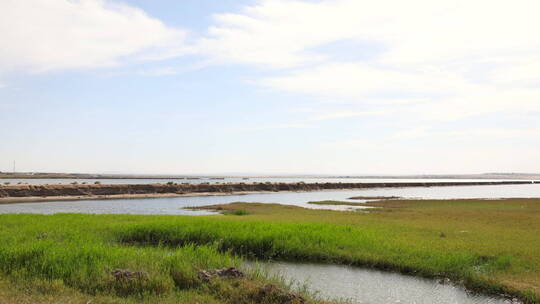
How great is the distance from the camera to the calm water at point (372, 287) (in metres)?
12.7

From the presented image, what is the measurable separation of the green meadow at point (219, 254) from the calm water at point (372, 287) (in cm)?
79

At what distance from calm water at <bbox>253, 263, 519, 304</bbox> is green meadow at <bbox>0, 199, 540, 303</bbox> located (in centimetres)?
79

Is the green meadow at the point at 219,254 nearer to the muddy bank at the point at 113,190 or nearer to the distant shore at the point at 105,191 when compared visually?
the distant shore at the point at 105,191

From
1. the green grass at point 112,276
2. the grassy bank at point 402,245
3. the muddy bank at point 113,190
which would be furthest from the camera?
the muddy bank at point 113,190

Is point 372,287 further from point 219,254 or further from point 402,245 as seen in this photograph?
point 219,254

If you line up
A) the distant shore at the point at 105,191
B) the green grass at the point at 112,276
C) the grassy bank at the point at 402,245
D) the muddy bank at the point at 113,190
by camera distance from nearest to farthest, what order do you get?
the green grass at the point at 112,276
the grassy bank at the point at 402,245
the distant shore at the point at 105,191
the muddy bank at the point at 113,190

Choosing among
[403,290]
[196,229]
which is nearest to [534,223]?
[403,290]

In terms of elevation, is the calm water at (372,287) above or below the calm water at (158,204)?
above

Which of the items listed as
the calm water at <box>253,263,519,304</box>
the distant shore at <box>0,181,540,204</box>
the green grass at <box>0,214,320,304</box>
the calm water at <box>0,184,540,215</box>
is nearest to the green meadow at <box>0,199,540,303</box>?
the green grass at <box>0,214,320,304</box>

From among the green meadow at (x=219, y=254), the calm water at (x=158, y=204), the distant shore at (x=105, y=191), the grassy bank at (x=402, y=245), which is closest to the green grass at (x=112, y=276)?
the green meadow at (x=219, y=254)

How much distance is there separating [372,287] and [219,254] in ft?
18.3

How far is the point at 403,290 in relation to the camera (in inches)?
539

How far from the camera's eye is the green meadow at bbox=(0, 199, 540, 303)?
11.1 metres

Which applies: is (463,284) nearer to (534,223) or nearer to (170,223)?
(170,223)
